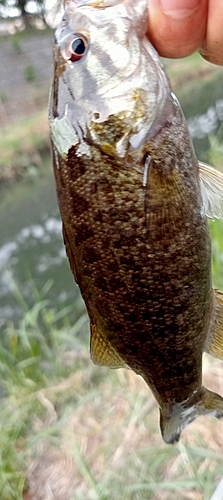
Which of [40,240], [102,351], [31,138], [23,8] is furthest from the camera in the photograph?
[23,8]

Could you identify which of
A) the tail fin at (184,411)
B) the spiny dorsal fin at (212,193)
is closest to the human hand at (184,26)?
the spiny dorsal fin at (212,193)

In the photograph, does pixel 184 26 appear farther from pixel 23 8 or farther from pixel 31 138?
pixel 23 8

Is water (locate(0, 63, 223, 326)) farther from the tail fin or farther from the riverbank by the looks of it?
the tail fin

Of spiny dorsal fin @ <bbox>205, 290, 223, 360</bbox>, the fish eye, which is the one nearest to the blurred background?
the fish eye

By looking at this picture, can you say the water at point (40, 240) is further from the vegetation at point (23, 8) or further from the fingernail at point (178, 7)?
the vegetation at point (23, 8)

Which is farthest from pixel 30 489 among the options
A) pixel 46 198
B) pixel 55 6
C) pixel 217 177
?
pixel 46 198

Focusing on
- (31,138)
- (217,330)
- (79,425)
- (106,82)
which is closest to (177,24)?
(106,82)
